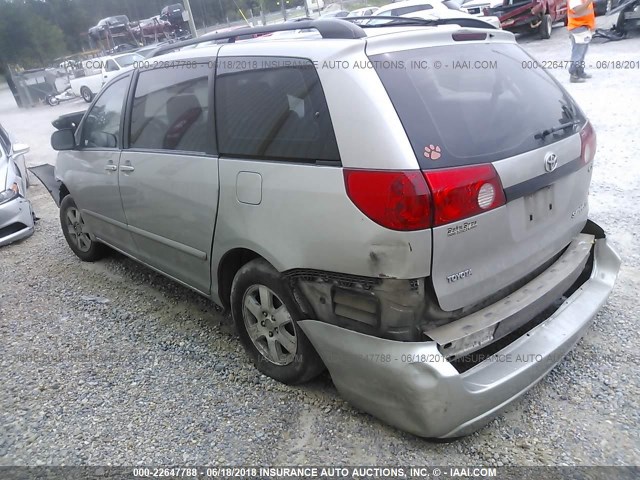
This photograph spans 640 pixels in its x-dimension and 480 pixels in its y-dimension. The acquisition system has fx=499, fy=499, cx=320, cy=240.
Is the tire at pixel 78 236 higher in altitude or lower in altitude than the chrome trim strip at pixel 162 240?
lower

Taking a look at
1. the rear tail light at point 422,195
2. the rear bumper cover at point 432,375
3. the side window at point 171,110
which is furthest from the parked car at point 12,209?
the rear tail light at point 422,195

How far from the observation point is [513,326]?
223 cm

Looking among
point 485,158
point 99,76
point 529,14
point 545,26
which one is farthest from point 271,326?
point 99,76

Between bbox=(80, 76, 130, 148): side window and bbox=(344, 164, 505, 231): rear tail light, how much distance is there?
92.6 inches

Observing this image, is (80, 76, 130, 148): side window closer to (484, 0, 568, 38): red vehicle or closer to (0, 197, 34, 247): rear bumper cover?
(0, 197, 34, 247): rear bumper cover

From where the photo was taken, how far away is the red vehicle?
46.4 feet

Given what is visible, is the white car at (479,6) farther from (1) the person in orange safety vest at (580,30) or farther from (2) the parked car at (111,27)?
(2) the parked car at (111,27)

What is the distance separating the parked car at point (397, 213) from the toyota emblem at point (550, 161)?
1.2 inches

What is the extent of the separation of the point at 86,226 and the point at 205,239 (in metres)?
2.10

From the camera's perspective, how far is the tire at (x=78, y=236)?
14.9 feet

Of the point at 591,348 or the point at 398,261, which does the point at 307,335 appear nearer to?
the point at 398,261

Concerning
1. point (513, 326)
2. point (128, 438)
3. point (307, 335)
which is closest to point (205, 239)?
point (307, 335)

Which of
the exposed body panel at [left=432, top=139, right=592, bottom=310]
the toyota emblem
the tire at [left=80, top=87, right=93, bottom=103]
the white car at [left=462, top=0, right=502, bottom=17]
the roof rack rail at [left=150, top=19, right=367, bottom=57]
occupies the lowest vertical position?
the tire at [left=80, top=87, right=93, bottom=103]

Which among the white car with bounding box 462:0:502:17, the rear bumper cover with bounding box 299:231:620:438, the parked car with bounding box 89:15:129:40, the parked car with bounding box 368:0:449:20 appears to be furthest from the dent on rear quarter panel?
the parked car with bounding box 89:15:129:40
